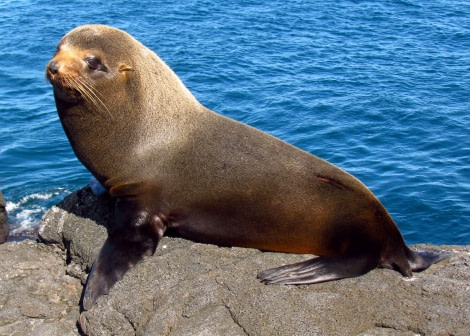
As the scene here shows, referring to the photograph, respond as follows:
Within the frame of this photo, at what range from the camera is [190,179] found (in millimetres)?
5699

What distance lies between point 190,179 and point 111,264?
1.03 meters

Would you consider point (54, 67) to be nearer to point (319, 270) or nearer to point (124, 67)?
point (124, 67)

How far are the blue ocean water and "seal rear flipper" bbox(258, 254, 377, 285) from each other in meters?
5.62

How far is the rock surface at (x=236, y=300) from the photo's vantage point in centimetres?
468

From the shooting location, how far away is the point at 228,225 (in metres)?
5.71

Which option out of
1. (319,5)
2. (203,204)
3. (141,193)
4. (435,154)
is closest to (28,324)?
(141,193)

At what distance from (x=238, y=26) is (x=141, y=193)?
18.6 metres

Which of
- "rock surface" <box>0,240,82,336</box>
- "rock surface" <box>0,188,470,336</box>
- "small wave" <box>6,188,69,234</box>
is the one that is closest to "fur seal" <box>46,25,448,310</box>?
"rock surface" <box>0,188,470,336</box>

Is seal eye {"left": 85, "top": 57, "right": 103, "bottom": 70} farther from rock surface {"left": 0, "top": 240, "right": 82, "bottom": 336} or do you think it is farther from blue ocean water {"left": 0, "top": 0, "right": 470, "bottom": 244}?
blue ocean water {"left": 0, "top": 0, "right": 470, "bottom": 244}

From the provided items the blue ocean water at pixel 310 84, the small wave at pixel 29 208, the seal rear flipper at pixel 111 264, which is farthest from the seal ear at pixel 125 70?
the blue ocean water at pixel 310 84

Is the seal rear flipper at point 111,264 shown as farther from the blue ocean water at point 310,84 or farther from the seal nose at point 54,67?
the blue ocean water at point 310,84

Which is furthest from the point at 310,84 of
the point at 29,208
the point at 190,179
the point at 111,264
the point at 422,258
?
the point at 111,264

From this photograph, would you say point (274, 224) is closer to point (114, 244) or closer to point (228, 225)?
point (228, 225)

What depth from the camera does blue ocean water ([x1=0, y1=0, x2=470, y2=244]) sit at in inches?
487
